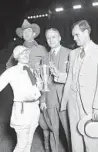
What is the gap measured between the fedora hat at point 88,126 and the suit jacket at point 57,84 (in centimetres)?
56

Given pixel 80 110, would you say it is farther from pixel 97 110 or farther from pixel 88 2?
pixel 88 2

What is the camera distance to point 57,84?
12.5 feet

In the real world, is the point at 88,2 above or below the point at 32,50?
above

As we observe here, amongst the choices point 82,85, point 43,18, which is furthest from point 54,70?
point 43,18

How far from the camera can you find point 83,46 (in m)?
3.31

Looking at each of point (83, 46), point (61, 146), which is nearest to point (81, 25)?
point (83, 46)

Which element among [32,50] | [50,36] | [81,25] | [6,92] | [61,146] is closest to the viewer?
[81,25]

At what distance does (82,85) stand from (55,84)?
0.57 meters

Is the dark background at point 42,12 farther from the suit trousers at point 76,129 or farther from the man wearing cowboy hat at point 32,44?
the suit trousers at point 76,129

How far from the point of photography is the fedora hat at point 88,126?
10.7 feet

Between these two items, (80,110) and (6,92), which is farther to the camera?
(6,92)

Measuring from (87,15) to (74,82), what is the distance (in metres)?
14.8

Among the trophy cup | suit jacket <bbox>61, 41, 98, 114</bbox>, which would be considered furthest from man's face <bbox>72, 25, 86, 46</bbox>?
the trophy cup

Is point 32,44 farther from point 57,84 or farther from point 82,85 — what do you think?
point 82,85
